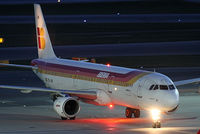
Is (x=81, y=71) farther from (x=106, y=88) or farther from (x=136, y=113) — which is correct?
(x=136, y=113)

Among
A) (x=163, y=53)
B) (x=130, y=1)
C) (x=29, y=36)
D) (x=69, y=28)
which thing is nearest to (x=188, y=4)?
(x=130, y=1)

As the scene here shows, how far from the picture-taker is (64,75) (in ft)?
139

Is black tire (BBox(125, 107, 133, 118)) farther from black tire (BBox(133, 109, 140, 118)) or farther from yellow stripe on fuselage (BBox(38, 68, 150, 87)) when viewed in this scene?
yellow stripe on fuselage (BBox(38, 68, 150, 87))

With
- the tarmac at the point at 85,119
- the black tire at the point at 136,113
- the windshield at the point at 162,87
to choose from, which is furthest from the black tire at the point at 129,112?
the windshield at the point at 162,87

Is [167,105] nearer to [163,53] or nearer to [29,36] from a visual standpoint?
[163,53]

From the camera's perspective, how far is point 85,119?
3778 cm

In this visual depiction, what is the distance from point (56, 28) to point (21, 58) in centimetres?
3588

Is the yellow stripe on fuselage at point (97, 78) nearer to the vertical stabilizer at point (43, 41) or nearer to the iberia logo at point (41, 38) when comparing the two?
the vertical stabilizer at point (43, 41)

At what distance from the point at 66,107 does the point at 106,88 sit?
8.84 ft

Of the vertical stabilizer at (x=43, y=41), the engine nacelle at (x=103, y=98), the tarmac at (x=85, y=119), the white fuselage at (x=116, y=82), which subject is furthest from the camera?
the vertical stabilizer at (x=43, y=41)

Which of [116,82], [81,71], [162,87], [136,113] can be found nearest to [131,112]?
[136,113]

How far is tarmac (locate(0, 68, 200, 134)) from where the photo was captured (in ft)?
108

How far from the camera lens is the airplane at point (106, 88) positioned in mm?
33906

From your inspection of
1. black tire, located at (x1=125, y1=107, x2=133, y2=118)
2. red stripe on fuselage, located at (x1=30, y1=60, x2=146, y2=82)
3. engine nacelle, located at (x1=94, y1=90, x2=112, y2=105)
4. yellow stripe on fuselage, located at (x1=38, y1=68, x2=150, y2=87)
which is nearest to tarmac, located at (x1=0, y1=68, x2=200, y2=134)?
black tire, located at (x1=125, y1=107, x2=133, y2=118)
